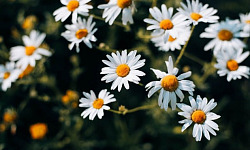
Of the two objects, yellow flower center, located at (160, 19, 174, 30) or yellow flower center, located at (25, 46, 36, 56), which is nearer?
yellow flower center, located at (160, 19, 174, 30)

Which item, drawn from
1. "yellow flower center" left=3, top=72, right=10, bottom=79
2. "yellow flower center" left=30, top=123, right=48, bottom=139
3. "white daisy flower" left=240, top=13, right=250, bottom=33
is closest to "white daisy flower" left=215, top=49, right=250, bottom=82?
"white daisy flower" left=240, top=13, right=250, bottom=33

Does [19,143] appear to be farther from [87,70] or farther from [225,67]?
[225,67]

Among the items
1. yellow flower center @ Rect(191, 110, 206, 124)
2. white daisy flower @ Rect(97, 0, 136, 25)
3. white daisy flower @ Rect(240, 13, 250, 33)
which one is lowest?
yellow flower center @ Rect(191, 110, 206, 124)

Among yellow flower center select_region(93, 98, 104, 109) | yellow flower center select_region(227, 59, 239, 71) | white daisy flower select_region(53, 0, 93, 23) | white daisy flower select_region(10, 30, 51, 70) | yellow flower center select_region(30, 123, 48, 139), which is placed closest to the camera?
yellow flower center select_region(93, 98, 104, 109)

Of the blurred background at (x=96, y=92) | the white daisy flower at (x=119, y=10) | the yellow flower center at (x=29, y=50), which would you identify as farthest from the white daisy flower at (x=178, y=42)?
the yellow flower center at (x=29, y=50)

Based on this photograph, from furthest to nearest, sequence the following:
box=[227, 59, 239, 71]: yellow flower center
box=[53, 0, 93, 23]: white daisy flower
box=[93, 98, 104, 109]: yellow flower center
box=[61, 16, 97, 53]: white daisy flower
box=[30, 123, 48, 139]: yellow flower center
Answer: box=[30, 123, 48, 139]: yellow flower center
box=[227, 59, 239, 71]: yellow flower center
box=[61, 16, 97, 53]: white daisy flower
box=[53, 0, 93, 23]: white daisy flower
box=[93, 98, 104, 109]: yellow flower center

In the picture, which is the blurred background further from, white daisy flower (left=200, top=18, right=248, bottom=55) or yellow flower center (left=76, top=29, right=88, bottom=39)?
yellow flower center (left=76, top=29, right=88, bottom=39)

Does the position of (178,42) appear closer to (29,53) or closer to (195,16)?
(195,16)
